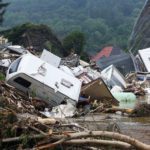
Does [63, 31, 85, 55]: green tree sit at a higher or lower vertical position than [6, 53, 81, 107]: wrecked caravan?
higher

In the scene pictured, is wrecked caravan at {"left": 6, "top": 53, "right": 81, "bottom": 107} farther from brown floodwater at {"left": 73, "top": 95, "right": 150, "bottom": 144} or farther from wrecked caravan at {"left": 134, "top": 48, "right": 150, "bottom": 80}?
wrecked caravan at {"left": 134, "top": 48, "right": 150, "bottom": 80}

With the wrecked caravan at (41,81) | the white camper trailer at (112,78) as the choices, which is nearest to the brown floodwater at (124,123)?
the wrecked caravan at (41,81)

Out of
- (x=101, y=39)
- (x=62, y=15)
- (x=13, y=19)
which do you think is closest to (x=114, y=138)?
(x=101, y=39)

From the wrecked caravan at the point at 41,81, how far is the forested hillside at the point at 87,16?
2538 inches

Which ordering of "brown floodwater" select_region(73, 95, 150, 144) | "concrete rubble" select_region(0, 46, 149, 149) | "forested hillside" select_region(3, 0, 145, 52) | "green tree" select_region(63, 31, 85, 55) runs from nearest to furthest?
"concrete rubble" select_region(0, 46, 149, 149) < "brown floodwater" select_region(73, 95, 150, 144) < "green tree" select_region(63, 31, 85, 55) < "forested hillside" select_region(3, 0, 145, 52)

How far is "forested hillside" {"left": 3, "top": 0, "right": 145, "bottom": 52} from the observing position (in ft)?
307

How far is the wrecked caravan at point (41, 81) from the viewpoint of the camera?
63.4ft

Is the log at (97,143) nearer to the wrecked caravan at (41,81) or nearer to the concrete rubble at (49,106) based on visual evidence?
the concrete rubble at (49,106)

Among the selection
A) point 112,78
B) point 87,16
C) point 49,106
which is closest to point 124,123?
point 49,106

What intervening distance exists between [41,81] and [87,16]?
309 feet

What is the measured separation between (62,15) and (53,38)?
66.7 metres

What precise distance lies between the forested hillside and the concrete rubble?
62.9 m

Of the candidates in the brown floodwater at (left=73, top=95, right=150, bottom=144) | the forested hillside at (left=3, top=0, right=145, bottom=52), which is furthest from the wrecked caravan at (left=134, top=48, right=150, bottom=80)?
the forested hillside at (left=3, top=0, right=145, bottom=52)

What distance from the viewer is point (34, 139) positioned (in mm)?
9422
